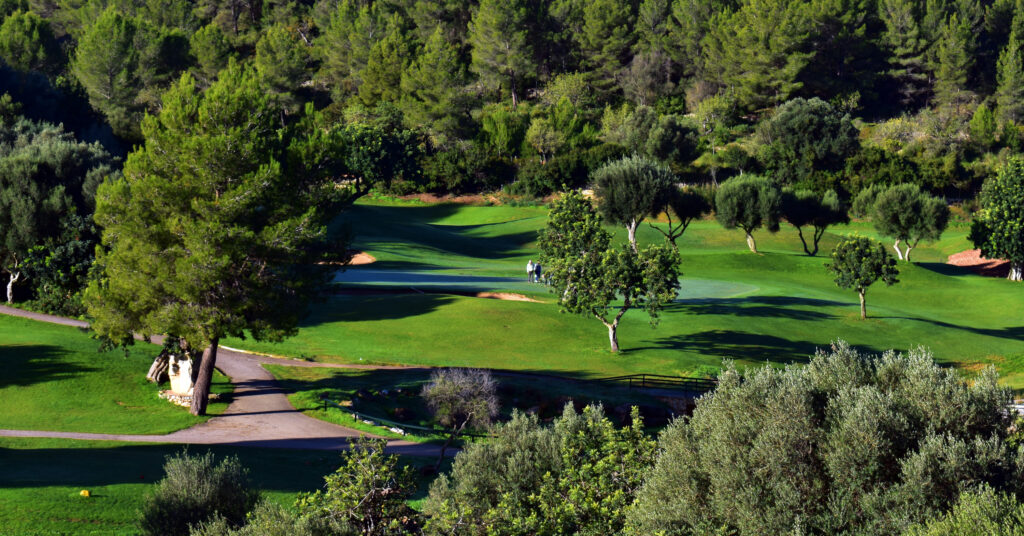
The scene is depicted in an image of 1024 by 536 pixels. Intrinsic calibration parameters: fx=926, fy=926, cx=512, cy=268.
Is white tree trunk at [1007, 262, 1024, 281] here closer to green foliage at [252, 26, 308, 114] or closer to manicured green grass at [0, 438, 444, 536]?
manicured green grass at [0, 438, 444, 536]

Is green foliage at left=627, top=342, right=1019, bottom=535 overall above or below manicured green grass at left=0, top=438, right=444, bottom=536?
above

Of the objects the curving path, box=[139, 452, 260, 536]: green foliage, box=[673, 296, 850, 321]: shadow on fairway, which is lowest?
the curving path

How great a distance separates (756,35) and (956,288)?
86853mm

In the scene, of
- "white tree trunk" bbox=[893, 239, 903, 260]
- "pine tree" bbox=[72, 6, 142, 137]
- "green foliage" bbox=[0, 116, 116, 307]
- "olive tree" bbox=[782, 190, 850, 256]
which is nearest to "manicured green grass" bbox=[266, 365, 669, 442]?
"green foliage" bbox=[0, 116, 116, 307]

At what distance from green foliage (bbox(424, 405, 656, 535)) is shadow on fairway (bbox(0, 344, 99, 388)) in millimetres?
23865

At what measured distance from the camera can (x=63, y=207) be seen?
178 ft

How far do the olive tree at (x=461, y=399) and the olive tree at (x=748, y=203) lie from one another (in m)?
57.9

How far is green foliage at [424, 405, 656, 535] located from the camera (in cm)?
2083

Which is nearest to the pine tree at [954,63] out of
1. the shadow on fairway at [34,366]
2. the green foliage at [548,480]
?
the shadow on fairway at [34,366]

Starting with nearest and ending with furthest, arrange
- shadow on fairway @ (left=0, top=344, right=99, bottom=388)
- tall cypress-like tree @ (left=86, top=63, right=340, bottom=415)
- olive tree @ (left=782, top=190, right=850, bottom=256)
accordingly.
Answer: tall cypress-like tree @ (left=86, top=63, right=340, bottom=415), shadow on fairway @ (left=0, top=344, right=99, bottom=388), olive tree @ (left=782, top=190, right=850, bottom=256)

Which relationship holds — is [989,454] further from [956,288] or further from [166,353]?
[956,288]

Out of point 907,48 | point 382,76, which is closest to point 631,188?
point 382,76

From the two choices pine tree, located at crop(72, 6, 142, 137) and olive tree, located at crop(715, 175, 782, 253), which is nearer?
olive tree, located at crop(715, 175, 782, 253)

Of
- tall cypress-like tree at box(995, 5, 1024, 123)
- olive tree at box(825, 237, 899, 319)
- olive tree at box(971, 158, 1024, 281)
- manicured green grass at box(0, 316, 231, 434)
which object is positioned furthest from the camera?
tall cypress-like tree at box(995, 5, 1024, 123)
